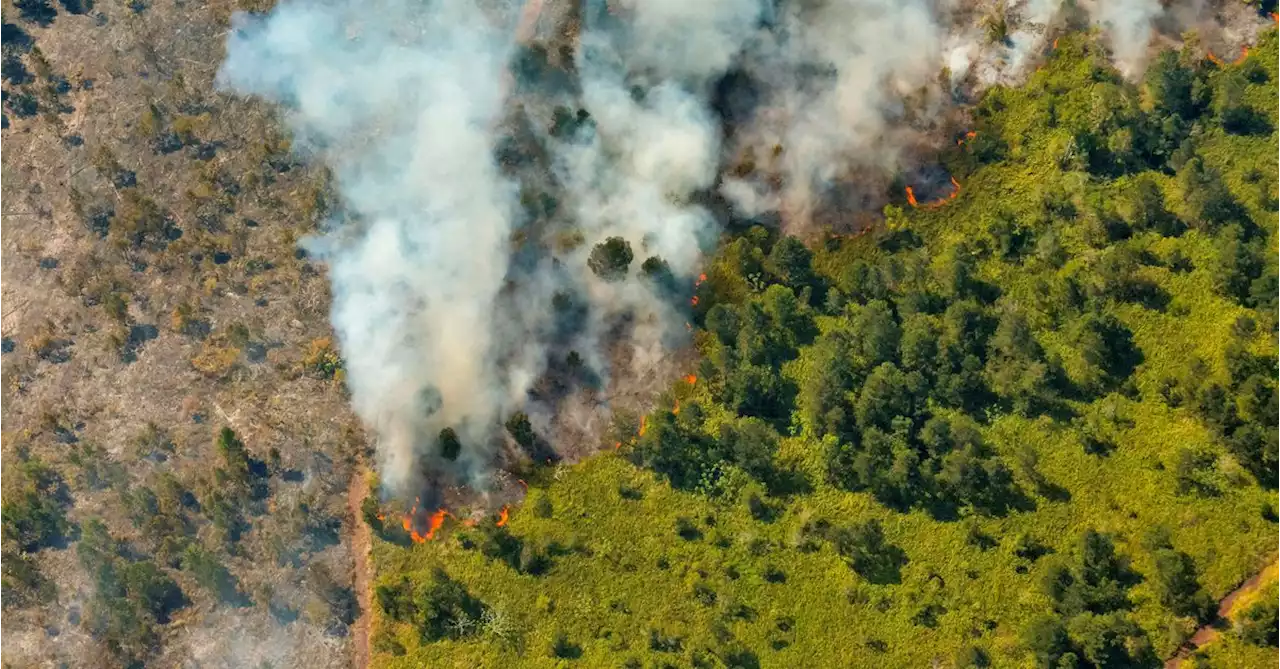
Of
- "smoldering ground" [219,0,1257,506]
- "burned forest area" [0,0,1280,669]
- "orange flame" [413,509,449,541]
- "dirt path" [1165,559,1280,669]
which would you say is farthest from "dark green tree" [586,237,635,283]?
"dirt path" [1165,559,1280,669]

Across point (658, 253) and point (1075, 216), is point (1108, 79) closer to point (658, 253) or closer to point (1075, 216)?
point (1075, 216)

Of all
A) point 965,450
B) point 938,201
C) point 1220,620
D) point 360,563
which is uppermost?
point 938,201

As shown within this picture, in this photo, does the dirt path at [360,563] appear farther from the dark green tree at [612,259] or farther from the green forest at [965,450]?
the dark green tree at [612,259]

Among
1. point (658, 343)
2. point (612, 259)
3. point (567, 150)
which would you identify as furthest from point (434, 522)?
point (567, 150)

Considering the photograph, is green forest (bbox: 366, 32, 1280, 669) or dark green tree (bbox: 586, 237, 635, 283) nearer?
green forest (bbox: 366, 32, 1280, 669)

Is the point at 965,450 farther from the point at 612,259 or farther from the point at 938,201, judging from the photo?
the point at 612,259

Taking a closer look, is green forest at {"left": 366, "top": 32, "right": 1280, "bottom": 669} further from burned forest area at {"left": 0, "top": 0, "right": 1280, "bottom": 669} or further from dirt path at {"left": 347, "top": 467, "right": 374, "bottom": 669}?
dirt path at {"left": 347, "top": 467, "right": 374, "bottom": 669}
